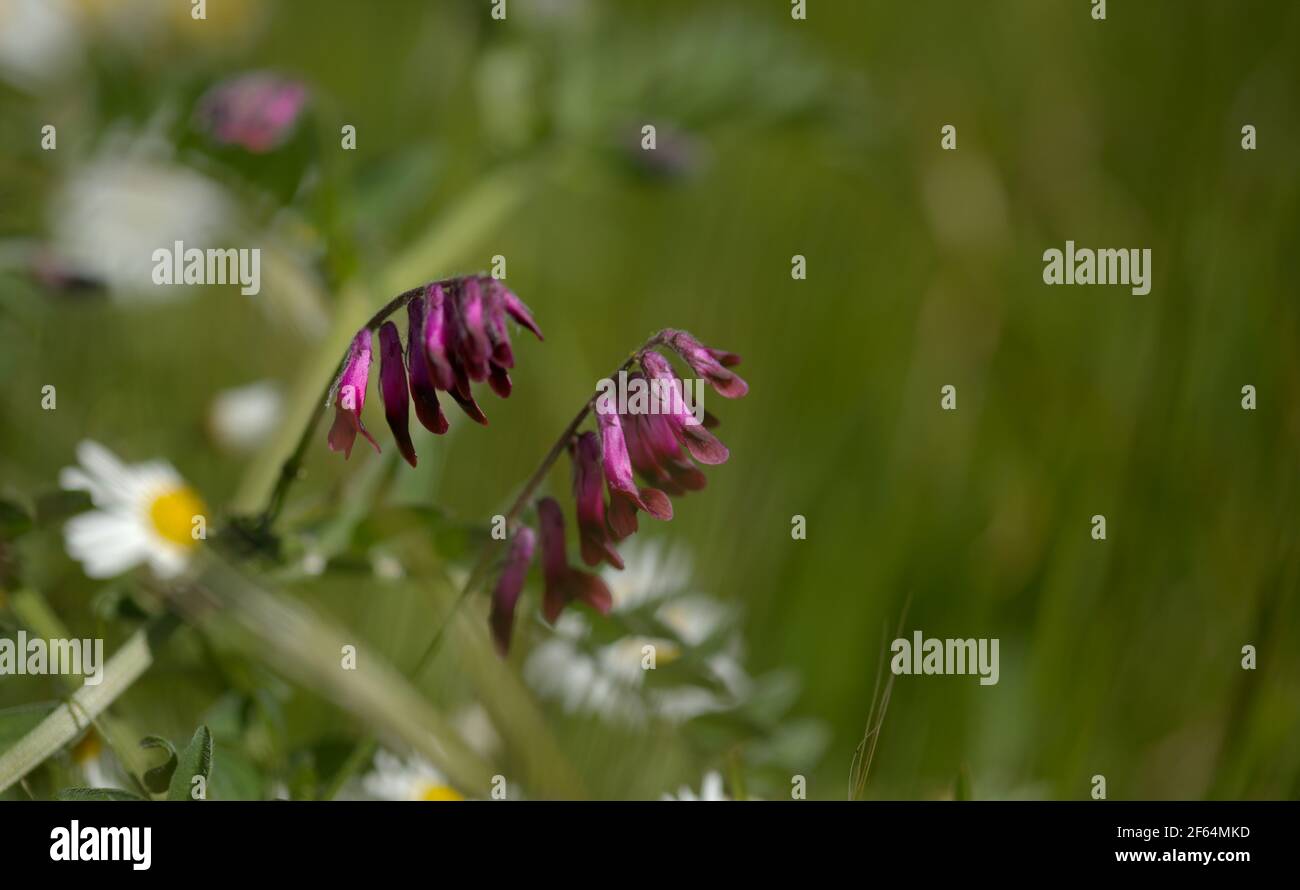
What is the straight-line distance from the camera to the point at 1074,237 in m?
1.48

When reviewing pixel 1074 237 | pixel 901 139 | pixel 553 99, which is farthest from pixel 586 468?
pixel 901 139

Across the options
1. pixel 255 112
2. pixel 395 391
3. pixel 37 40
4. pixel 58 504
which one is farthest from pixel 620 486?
pixel 37 40

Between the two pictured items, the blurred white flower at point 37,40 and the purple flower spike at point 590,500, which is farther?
the blurred white flower at point 37,40

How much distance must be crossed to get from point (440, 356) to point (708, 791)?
0.31m

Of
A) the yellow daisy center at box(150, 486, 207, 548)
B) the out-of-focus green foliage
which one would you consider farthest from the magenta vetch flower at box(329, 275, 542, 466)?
the yellow daisy center at box(150, 486, 207, 548)

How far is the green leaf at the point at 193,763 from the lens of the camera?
610mm

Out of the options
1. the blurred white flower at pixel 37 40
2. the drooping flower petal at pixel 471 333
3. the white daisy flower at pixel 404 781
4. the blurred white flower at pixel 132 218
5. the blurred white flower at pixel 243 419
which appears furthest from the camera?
the blurred white flower at pixel 37 40

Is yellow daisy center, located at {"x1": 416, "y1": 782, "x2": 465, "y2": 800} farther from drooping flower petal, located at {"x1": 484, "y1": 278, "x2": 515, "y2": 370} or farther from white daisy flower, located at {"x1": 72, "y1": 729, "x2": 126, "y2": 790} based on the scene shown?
drooping flower petal, located at {"x1": 484, "y1": 278, "x2": 515, "y2": 370}

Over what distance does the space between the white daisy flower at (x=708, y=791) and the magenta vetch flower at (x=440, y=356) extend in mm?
265

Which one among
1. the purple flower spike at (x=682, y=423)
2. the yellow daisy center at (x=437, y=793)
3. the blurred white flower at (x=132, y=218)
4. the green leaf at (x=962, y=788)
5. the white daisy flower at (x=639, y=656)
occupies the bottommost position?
the green leaf at (x=962, y=788)

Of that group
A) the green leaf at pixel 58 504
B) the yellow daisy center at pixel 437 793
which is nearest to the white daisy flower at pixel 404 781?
the yellow daisy center at pixel 437 793

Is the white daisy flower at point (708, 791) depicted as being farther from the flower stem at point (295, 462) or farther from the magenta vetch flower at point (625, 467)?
the flower stem at point (295, 462)

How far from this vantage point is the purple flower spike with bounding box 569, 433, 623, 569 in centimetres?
64
